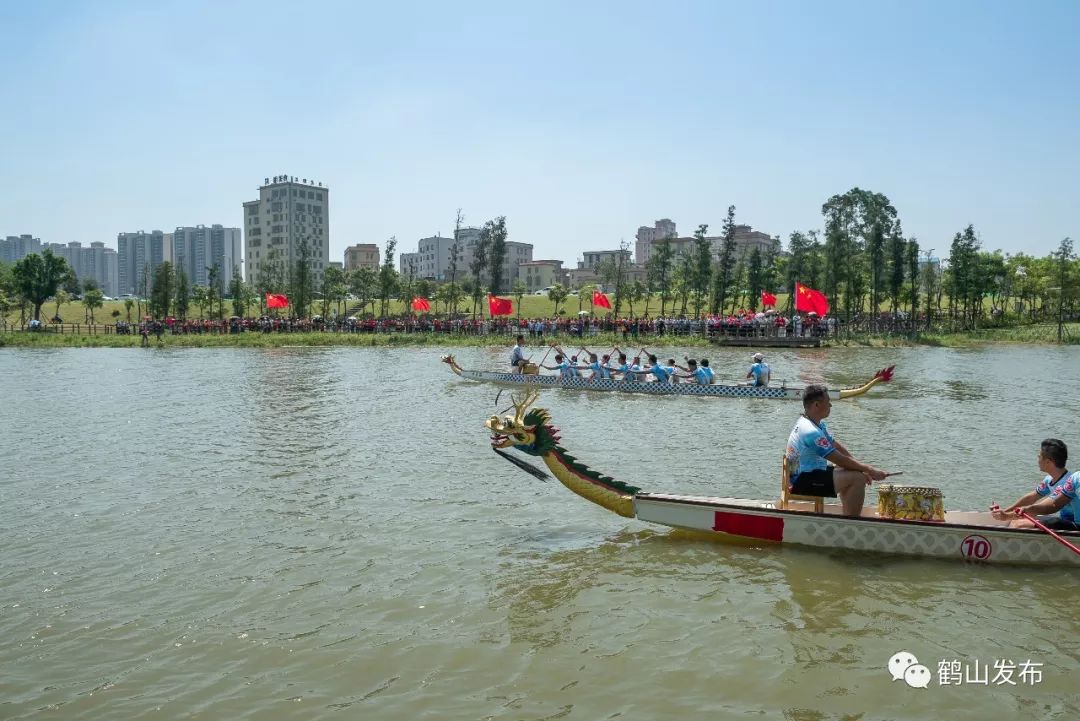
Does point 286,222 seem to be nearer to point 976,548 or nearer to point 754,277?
point 754,277

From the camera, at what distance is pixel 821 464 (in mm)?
9750

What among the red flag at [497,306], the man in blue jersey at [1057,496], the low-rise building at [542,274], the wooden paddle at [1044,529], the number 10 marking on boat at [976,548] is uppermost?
the low-rise building at [542,274]

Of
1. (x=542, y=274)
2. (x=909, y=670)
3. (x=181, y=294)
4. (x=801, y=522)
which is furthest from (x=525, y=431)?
(x=542, y=274)

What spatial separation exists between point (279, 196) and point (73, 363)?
130m

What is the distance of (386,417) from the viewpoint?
22875 millimetres

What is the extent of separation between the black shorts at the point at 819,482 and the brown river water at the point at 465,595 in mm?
866

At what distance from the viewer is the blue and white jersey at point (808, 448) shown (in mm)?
9516

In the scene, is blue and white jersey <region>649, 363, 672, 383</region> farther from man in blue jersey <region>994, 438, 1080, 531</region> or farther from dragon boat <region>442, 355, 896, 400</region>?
man in blue jersey <region>994, 438, 1080, 531</region>

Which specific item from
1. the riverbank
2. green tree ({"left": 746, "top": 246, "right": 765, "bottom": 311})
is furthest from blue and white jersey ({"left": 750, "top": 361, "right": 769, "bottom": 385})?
green tree ({"left": 746, "top": 246, "right": 765, "bottom": 311})

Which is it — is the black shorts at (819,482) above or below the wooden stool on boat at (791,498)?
above

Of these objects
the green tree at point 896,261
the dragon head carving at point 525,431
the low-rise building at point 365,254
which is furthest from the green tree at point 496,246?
the low-rise building at point 365,254

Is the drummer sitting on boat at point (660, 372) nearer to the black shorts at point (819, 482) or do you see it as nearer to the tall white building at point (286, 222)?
the black shorts at point (819, 482)

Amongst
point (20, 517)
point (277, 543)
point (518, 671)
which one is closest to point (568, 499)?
point (277, 543)

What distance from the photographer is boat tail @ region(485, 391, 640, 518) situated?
10.8m
